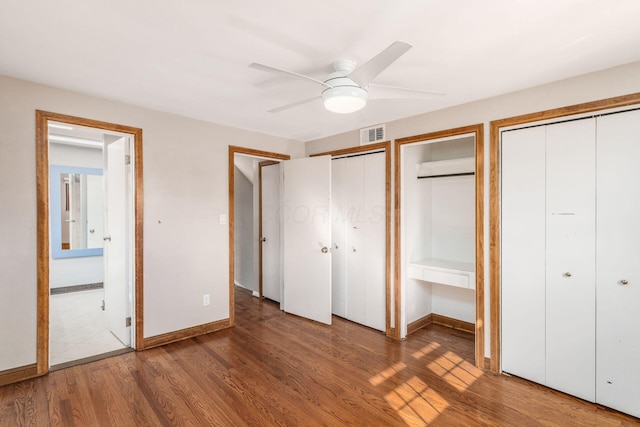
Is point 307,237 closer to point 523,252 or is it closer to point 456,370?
point 456,370

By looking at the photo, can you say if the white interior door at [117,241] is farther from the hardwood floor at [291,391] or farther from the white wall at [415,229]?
the white wall at [415,229]

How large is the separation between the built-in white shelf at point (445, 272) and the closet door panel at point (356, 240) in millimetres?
623

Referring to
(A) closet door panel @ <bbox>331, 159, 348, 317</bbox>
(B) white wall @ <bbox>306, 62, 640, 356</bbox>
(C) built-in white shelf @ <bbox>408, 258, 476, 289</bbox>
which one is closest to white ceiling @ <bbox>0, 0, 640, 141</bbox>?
(B) white wall @ <bbox>306, 62, 640, 356</bbox>

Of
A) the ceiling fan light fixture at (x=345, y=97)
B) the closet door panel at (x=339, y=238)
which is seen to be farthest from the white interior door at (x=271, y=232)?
the ceiling fan light fixture at (x=345, y=97)

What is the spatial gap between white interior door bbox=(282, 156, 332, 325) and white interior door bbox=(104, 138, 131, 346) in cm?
187

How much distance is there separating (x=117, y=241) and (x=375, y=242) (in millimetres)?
2832

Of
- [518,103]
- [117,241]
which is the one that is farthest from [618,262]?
[117,241]

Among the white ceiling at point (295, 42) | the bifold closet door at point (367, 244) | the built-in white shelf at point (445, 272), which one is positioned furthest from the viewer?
the bifold closet door at point (367, 244)

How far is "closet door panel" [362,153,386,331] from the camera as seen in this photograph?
3572 millimetres

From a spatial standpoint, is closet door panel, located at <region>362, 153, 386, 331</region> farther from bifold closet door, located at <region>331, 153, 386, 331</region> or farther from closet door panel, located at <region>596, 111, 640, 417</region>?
closet door panel, located at <region>596, 111, 640, 417</region>

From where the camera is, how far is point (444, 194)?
384 centimetres

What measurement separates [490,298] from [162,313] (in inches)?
126

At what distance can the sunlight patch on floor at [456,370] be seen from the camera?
2.54 metres

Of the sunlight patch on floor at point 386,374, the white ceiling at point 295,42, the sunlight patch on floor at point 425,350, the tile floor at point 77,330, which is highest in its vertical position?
the white ceiling at point 295,42
